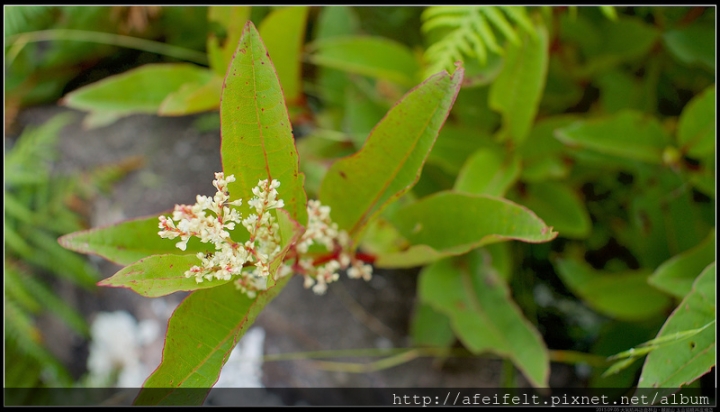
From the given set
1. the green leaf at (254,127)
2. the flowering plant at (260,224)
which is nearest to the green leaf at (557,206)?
the flowering plant at (260,224)

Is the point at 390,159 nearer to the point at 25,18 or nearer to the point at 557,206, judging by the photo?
the point at 557,206

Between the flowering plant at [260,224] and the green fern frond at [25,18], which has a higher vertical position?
the green fern frond at [25,18]

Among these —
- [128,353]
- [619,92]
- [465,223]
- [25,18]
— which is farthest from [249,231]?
[25,18]

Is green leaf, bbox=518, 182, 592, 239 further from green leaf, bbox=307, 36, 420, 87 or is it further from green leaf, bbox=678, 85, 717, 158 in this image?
green leaf, bbox=307, 36, 420, 87

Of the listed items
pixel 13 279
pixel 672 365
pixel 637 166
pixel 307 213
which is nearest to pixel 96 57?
pixel 13 279

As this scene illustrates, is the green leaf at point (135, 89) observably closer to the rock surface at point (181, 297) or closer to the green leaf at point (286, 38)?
the green leaf at point (286, 38)

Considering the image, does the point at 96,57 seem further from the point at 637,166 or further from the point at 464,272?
the point at 637,166
